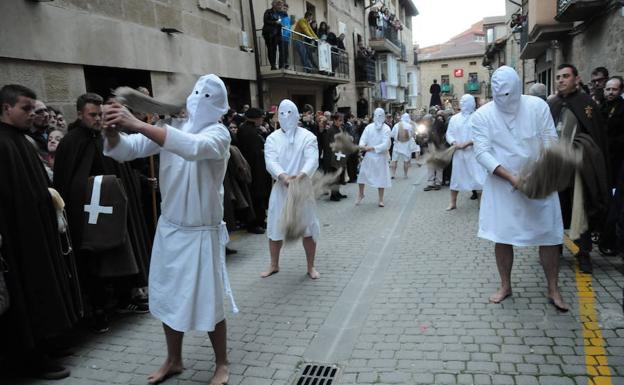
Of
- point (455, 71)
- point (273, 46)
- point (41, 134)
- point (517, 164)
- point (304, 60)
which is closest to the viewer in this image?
point (517, 164)

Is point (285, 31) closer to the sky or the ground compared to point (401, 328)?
closer to the sky

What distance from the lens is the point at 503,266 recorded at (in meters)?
4.52

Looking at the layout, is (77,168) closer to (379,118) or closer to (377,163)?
(377,163)

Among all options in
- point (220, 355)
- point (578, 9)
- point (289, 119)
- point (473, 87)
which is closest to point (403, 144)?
point (578, 9)

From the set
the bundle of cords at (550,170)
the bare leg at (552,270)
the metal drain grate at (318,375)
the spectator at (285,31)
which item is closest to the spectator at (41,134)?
the metal drain grate at (318,375)

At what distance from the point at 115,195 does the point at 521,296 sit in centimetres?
389

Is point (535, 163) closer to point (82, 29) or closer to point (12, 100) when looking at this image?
point (12, 100)

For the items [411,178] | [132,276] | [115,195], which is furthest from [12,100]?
[411,178]

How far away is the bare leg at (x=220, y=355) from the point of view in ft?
11.0

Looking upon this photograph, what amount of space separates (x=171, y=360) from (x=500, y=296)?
3029mm

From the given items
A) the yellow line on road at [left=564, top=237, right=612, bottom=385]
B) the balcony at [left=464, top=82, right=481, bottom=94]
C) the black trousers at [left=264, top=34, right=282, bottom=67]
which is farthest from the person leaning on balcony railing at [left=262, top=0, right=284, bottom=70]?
the balcony at [left=464, top=82, right=481, bottom=94]

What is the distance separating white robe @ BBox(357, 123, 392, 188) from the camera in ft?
33.4

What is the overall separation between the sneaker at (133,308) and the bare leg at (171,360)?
56.7 inches

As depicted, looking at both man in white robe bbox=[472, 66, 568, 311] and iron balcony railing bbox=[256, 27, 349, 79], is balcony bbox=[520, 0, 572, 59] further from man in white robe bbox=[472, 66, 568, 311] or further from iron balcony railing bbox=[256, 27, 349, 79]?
man in white robe bbox=[472, 66, 568, 311]
